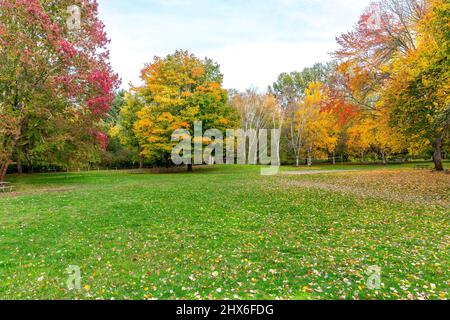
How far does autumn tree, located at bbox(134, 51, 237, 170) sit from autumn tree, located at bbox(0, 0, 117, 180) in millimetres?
7052

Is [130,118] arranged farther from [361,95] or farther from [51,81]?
[361,95]

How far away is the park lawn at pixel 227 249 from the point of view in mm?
4566

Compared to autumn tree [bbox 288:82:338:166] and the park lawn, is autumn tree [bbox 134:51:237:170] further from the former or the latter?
the park lawn

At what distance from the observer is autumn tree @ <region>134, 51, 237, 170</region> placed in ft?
94.9

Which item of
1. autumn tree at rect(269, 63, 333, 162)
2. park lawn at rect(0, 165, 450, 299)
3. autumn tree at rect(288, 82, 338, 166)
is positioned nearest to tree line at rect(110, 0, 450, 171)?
autumn tree at rect(288, 82, 338, 166)

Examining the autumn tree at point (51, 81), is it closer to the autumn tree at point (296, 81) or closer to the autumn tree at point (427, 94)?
the autumn tree at point (427, 94)

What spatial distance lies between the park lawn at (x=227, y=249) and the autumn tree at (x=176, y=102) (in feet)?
58.4

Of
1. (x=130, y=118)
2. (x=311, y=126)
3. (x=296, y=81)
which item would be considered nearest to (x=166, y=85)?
(x=130, y=118)

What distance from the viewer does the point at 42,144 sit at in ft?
65.0

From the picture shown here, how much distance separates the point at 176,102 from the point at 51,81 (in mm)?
12252
